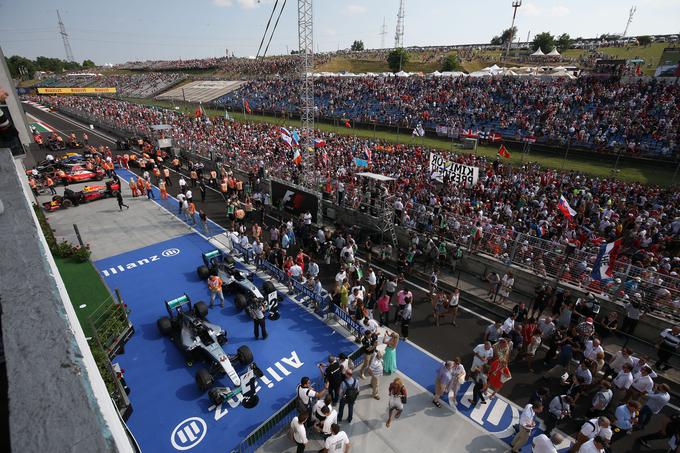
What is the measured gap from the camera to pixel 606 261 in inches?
472

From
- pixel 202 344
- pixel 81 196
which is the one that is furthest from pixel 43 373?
pixel 81 196

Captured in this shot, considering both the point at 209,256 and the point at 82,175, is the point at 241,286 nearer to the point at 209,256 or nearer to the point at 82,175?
the point at 209,256

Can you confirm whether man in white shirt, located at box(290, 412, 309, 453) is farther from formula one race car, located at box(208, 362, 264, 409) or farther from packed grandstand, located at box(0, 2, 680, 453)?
formula one race car, located at box(208, 362, 264, 409)

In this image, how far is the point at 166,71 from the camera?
12625 centimetres

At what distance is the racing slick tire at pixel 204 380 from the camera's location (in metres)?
9.55

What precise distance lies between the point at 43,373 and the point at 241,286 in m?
12.1

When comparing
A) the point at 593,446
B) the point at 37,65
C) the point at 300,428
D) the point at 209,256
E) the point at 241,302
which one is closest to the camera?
the point at 593,446

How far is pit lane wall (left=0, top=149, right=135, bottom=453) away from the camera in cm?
162

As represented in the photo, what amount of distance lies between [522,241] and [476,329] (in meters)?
4.53

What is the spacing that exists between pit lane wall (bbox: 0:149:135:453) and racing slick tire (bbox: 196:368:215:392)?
764 cm

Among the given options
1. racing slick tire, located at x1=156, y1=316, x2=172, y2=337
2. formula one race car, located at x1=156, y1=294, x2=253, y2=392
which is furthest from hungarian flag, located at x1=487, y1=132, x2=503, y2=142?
racing slick tire, located at x1=156, y1=316, x2=172, y2=337

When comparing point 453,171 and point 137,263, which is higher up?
point 453,171

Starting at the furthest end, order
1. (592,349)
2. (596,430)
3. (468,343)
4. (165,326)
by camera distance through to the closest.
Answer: (468,343) < (165,326) < (592,349) < (596,430)

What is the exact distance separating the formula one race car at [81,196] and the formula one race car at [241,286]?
12406 millimetres
